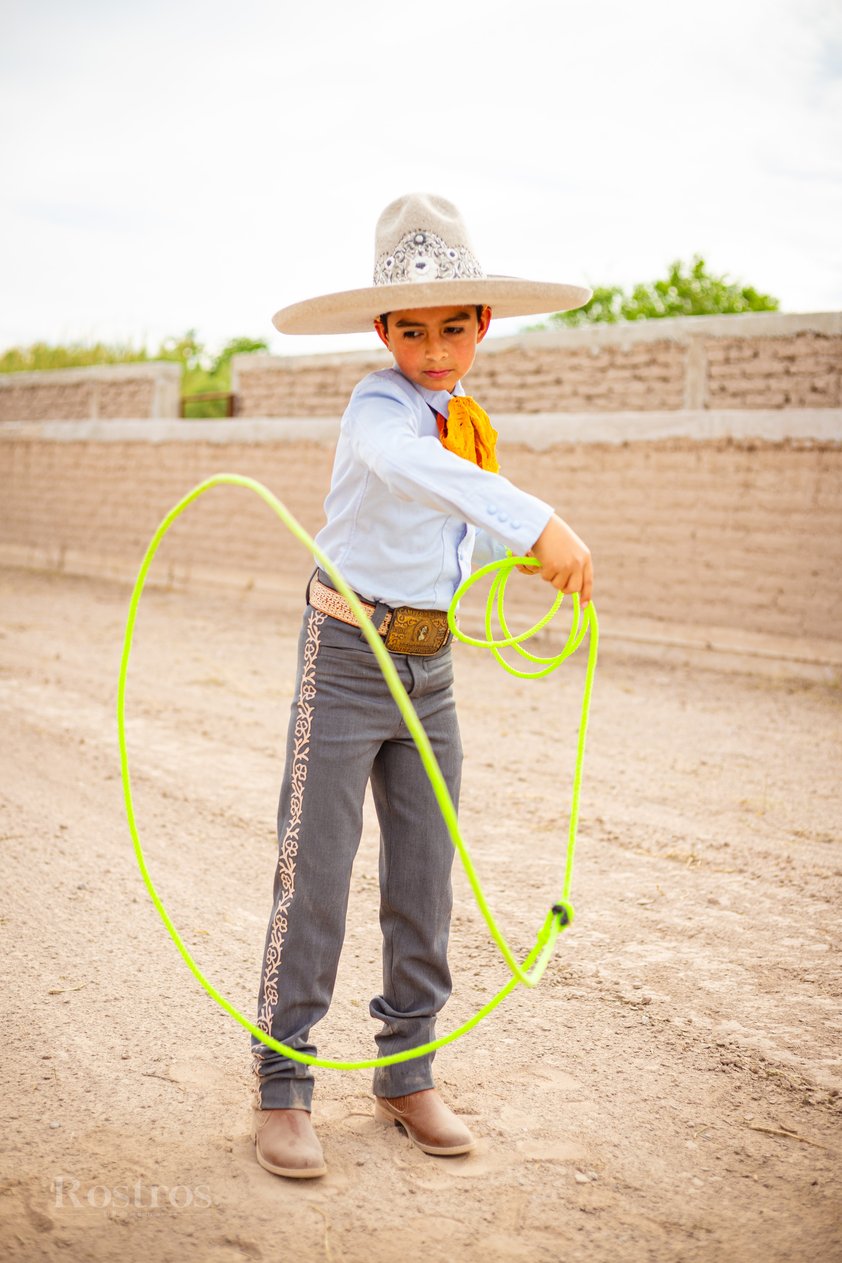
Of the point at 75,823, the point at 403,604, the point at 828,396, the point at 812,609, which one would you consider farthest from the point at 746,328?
the point at 403,604

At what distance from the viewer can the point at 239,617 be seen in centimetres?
1018

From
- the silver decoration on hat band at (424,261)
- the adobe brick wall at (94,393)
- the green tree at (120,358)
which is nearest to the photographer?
the silver decoration on hat band at (424,261)

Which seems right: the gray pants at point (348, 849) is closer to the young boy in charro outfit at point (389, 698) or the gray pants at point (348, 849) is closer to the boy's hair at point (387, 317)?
the young boy in charro outfit at point (389, 698)

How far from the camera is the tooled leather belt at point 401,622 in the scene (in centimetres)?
212

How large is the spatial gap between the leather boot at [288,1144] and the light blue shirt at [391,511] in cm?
102

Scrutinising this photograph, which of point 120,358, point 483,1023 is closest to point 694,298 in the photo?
point 120,358

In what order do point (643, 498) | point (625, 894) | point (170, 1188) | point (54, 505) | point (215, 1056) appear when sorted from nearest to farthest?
point (170, 1188), point (215, 1056), point (625, 894), point (643, 498), point (54, 505)

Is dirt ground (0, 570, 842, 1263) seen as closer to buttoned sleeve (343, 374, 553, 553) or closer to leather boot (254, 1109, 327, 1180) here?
leather boot (254, 1109, 327, 1180)

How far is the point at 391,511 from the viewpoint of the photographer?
6.88ft

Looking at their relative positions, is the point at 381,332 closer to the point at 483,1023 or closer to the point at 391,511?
the point at 391,511

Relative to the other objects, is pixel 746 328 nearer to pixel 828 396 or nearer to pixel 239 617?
pixel 828 396

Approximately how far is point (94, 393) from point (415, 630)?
492 inches

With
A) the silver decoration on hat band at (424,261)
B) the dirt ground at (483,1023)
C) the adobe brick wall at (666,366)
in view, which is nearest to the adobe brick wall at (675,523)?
the adobe brick wall at (666,366)

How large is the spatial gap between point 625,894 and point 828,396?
16.8 feet
